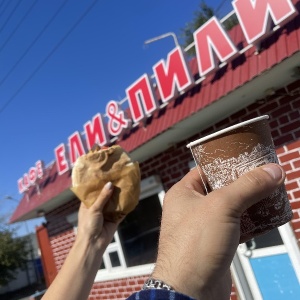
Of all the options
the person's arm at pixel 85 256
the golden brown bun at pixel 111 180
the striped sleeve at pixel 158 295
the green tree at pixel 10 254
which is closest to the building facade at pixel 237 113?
the golden brown bun at pixel 111 180

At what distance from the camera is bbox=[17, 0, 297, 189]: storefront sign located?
16.3 ft

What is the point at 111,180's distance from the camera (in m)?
2.89

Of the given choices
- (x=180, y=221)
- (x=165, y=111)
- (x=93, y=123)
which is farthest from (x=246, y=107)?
(x=180, y=221)

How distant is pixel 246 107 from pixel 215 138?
4.58m

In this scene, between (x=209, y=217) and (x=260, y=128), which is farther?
(x=260, y=128)

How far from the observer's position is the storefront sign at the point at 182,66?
496 centimetres

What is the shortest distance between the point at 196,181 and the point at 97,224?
1.26 metres

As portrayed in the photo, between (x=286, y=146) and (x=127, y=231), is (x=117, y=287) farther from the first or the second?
(x=286, y=146)

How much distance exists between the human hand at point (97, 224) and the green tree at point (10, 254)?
38217 millimetres

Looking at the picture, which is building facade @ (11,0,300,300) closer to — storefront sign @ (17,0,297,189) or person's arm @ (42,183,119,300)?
storefront sign @ (17,0,297,189)

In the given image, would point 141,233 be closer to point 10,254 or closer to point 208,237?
point 208,237

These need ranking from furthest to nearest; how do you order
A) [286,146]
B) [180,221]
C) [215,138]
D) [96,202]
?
1. [286,146]
2. [96,202]
3. [215,138]
4. [180,221]

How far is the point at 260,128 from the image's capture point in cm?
163

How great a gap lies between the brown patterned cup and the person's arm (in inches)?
43.9
